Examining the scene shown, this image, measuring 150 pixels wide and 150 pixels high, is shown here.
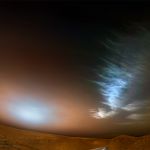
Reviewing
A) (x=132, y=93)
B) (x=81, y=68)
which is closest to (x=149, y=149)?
(x=132, y=93)

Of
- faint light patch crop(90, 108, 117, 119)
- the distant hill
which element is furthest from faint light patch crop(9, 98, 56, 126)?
faint light patch crop(90, 108, 117, 119)

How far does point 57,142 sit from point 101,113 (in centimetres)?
84

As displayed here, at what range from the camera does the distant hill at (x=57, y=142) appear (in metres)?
3.91

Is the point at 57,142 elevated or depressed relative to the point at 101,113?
depressed

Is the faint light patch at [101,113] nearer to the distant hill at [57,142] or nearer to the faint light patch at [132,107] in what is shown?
the faint light patch at [132,107]

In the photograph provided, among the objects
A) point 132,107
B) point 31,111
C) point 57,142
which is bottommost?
point 57,142

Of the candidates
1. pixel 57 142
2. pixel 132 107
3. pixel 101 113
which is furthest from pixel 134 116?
pixel 57 142

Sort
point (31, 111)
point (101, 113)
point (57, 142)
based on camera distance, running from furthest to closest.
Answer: point (57, 142)
point (101, 113)
point (31, 111)

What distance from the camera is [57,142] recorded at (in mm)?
4121

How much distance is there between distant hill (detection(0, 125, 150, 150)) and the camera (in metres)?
3.91

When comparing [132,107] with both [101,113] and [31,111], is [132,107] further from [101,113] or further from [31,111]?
[31,111]

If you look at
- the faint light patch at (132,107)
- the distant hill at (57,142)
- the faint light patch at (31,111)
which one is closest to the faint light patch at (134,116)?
the faint light patch at (132,107)

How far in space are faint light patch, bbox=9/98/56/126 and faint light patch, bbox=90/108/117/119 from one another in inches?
18.7

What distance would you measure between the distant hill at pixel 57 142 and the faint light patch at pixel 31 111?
29 centimetres
